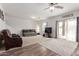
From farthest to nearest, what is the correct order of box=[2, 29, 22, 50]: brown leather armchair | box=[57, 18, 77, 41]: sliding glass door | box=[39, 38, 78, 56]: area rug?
box=[57, 18, 77, 41]: sliding glass door, box=[2, 29, 22, 50]: brown leather armchair, box=[39, 38, 78, 56]: area rug

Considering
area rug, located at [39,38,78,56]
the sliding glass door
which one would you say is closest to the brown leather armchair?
area rug, located at [39,38,78,56]

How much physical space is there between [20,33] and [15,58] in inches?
43.6

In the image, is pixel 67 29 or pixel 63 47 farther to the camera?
pixel 67 29

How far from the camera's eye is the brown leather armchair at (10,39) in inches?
113

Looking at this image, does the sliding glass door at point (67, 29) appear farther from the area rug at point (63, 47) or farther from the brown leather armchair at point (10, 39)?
the brown leather armchair at point (10, 39)

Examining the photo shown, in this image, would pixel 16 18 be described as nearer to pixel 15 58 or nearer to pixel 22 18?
pixel 22 18

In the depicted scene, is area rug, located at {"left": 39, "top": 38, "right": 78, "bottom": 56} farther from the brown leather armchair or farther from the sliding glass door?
the brown leather armchair

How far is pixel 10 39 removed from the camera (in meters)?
2.97

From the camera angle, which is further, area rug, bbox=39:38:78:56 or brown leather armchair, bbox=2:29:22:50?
brown leather armchair, bbox=2:29:22:50

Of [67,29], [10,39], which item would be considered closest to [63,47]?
[67,29]

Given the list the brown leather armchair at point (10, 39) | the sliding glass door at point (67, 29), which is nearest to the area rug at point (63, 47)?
the sliding glass door at point (67, 29)

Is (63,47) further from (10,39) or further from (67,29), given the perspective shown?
(10,39)

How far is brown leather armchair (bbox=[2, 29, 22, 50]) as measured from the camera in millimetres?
2868

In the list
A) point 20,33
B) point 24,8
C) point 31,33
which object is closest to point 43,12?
point 24,8
